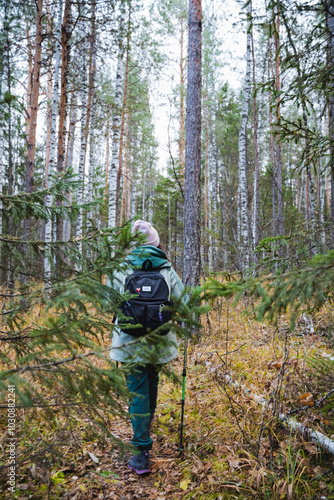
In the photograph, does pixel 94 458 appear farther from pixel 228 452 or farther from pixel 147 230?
pixel 147 230

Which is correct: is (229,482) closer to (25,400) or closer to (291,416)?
(291,416)

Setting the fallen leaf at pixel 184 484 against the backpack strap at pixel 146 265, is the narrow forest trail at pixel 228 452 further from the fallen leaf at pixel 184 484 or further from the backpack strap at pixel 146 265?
the backpack strap at pixel 146 265

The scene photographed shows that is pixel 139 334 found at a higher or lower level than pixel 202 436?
higher

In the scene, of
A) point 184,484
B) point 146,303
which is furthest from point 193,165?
point 184,484

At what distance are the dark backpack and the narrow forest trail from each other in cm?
71

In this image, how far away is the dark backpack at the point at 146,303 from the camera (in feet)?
8.52

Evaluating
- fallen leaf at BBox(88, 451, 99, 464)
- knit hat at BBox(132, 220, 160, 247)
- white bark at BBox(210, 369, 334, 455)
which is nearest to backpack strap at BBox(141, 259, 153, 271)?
knit hat at BBox(132, 220, 160, 247)

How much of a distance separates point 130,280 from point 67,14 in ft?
28.1

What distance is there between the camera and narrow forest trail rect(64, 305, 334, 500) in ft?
7.77

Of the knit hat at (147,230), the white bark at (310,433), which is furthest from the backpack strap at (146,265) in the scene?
the white bark at (310,433)

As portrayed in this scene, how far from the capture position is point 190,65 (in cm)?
586

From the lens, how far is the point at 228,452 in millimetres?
2885

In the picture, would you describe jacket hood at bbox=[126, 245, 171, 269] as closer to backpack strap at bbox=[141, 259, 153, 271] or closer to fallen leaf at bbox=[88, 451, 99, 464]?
backpack strap at bbox=[141, 259, 153, 271]

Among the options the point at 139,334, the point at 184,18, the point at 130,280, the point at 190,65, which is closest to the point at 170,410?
the point at 139,334
